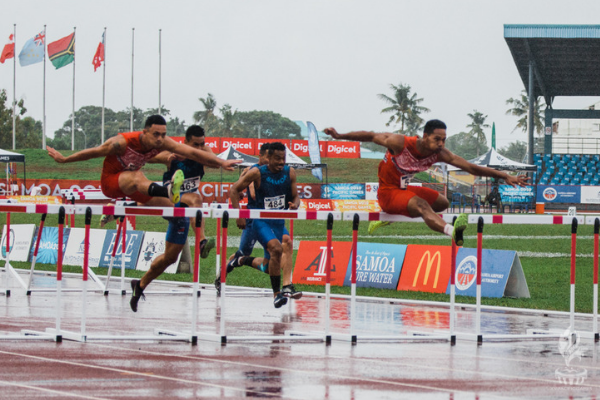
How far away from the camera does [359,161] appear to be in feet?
273

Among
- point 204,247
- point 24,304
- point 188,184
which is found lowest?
point 24,304

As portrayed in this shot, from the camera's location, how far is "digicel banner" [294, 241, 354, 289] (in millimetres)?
16266

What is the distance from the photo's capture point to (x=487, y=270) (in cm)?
1451

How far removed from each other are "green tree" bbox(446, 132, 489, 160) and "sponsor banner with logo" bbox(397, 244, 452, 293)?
118 meters

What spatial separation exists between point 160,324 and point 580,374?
5.15 meters

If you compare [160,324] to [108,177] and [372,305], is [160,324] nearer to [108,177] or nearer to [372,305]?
[108,177]

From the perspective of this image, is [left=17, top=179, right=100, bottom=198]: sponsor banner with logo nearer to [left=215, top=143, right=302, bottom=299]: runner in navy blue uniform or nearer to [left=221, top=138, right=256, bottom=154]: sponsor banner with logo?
[left=221, top=138, right=256, bottom=154]: sponsor banner with logo

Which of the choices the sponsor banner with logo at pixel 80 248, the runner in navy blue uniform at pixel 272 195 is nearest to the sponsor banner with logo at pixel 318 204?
the sponsor banner with logo at pixel 80 248

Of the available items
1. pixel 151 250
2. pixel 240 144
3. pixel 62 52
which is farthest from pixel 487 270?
pixel 240 144

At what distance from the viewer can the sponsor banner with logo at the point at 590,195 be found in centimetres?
5041

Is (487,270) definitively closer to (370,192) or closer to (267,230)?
(267,230)

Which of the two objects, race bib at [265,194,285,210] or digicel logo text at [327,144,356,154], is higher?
digicel logo text at [327,144,356,154]

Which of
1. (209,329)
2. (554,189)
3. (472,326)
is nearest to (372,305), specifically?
(472,326)

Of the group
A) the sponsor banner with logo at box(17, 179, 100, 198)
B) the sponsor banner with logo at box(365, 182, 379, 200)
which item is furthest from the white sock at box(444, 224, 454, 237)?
the sponsor banner with logo at box(17, 179, 100, 198)
